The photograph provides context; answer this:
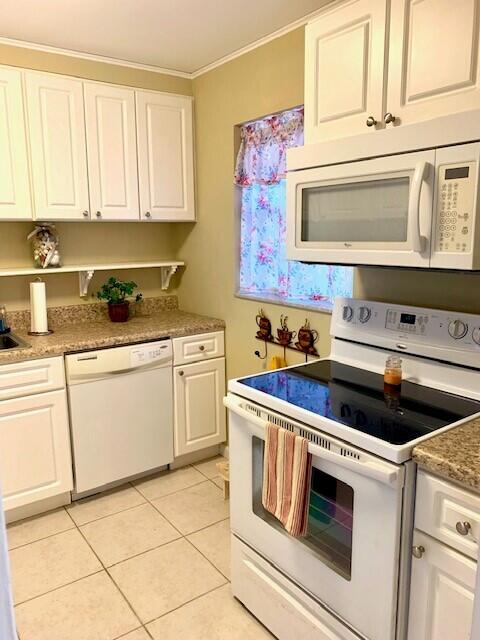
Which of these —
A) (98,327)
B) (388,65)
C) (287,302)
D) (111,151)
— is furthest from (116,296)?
(388,65)

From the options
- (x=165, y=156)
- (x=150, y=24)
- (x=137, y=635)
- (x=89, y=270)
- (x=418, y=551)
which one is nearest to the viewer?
(x=418, y=551)

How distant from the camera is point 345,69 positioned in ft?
5.54

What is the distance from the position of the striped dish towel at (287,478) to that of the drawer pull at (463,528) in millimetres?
457

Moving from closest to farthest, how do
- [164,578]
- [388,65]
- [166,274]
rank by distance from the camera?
[388,65]
[164,578]
[166,274]

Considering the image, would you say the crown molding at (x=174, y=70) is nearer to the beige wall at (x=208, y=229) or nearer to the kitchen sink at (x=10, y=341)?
the beige wall at (x=208, y=229)

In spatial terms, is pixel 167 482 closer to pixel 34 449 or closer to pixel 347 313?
pixel 34 449

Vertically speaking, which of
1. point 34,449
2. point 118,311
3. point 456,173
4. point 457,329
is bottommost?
point 34,449

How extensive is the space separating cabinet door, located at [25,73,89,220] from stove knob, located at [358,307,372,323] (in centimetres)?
165

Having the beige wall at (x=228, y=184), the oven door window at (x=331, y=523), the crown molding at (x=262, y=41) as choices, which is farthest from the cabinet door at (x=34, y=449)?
the crown molding at (x=262, y=41)

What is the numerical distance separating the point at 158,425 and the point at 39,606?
109 cm

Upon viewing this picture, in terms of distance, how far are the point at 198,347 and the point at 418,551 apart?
6.13 ft

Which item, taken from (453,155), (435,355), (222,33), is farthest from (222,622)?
(222,33)

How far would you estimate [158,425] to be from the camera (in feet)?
9.48

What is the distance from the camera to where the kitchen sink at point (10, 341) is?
2.55 meters
